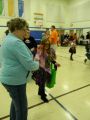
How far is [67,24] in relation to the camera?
17969mm

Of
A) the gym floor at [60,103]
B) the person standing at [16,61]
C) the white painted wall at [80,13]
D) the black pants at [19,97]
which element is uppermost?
the white painted wall at [80,13]

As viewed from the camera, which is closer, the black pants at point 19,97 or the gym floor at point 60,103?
the black pants at point 19,97

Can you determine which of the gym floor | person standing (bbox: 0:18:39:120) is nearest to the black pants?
person standing (bbox: 0:18:39:120)

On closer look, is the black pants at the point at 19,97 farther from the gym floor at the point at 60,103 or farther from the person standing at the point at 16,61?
the gym floor at the point at 60,103

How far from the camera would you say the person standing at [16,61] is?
1.35m

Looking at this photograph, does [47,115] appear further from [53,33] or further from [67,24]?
[67,24]

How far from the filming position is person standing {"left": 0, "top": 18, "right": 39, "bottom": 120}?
135 centimetres

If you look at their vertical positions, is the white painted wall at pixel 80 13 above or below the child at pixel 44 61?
above

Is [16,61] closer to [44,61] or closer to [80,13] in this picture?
[44,61]

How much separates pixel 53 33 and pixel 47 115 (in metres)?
4.67

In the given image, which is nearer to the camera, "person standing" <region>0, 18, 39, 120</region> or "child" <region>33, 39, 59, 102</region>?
"person standing" <region>0, 18, 39, 120</region>

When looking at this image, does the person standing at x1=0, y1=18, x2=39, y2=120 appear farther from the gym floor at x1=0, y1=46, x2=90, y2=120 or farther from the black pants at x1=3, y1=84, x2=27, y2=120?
the gym floor at x1=0, y1=46, x2=90, y2=120

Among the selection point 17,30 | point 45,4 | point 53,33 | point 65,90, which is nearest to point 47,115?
point 65,90

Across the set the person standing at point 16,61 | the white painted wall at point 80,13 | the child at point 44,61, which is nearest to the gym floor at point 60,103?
the child at point 44,61
